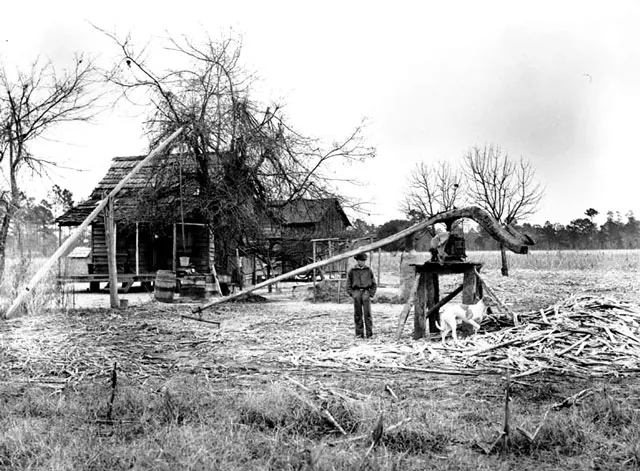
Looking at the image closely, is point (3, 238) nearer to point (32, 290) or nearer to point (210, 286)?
point (32, 290)

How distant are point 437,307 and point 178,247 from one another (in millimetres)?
17164

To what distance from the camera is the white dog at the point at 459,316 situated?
29.1 feet

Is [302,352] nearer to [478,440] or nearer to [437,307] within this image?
[437,307]

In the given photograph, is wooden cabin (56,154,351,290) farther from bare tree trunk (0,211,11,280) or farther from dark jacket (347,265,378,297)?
dark jacket (347,265,378,297)

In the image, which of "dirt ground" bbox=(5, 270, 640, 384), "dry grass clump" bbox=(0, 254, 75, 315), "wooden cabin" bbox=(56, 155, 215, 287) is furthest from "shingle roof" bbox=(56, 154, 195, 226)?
"dirt ground" bbox=(5, 270, 640, 384)

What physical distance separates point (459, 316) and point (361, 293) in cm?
196

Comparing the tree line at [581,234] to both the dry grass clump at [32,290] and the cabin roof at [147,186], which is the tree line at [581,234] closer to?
the cabin roof at [147,186]

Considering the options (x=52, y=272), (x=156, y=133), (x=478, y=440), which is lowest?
(x=478, y=440)

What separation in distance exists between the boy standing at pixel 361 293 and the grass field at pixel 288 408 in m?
0.53

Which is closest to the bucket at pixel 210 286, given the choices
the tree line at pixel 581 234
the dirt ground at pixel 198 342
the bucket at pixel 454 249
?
the dirt ground at pixel 198 342

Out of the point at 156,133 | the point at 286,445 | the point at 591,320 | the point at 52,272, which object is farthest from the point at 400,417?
the point at 156,133

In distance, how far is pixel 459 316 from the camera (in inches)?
356

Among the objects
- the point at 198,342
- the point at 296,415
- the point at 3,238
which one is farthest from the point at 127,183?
the point at 296,415

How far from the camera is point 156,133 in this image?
2025cm
